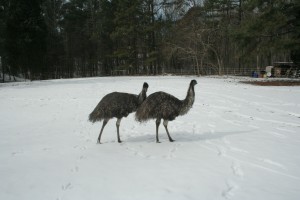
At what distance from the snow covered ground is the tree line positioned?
1958 centimetres

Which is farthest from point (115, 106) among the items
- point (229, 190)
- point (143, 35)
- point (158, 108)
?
point (143, 35)

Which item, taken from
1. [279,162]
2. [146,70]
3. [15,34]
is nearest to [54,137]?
[279,162]

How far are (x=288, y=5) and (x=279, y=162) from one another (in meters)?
27.5

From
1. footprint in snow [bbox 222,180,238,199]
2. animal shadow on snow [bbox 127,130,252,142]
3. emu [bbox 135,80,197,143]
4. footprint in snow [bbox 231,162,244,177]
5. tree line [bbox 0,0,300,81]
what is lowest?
footprint in snow [bbox 222,180,238,199]

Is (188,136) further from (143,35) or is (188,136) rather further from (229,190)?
(143,35)

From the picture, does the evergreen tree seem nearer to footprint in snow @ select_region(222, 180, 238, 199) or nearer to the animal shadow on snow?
the animal shadow on snow

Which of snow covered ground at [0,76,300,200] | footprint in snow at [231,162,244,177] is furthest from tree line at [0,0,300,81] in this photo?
footprint in snow at [231,162,244,177]

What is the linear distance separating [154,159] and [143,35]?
54.0 meters

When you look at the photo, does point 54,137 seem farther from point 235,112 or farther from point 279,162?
point 235,112

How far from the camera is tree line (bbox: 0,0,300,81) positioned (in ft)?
107

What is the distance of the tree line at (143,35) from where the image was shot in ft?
107

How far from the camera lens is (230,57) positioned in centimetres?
6219

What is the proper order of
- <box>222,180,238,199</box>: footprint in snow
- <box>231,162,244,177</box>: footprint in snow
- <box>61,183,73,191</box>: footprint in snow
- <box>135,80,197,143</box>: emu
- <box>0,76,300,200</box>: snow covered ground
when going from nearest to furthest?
<box>222,180,238,199</box>: footprint in snow
<box>0,76,300,200</box>: snow covered ground
<box>61,183,73,191</box>: footprint in snow
<box>231,162,244,177</box>: footprint in snow
<box>135,80,197,143</box>: emu

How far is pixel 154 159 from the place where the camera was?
8531mm
